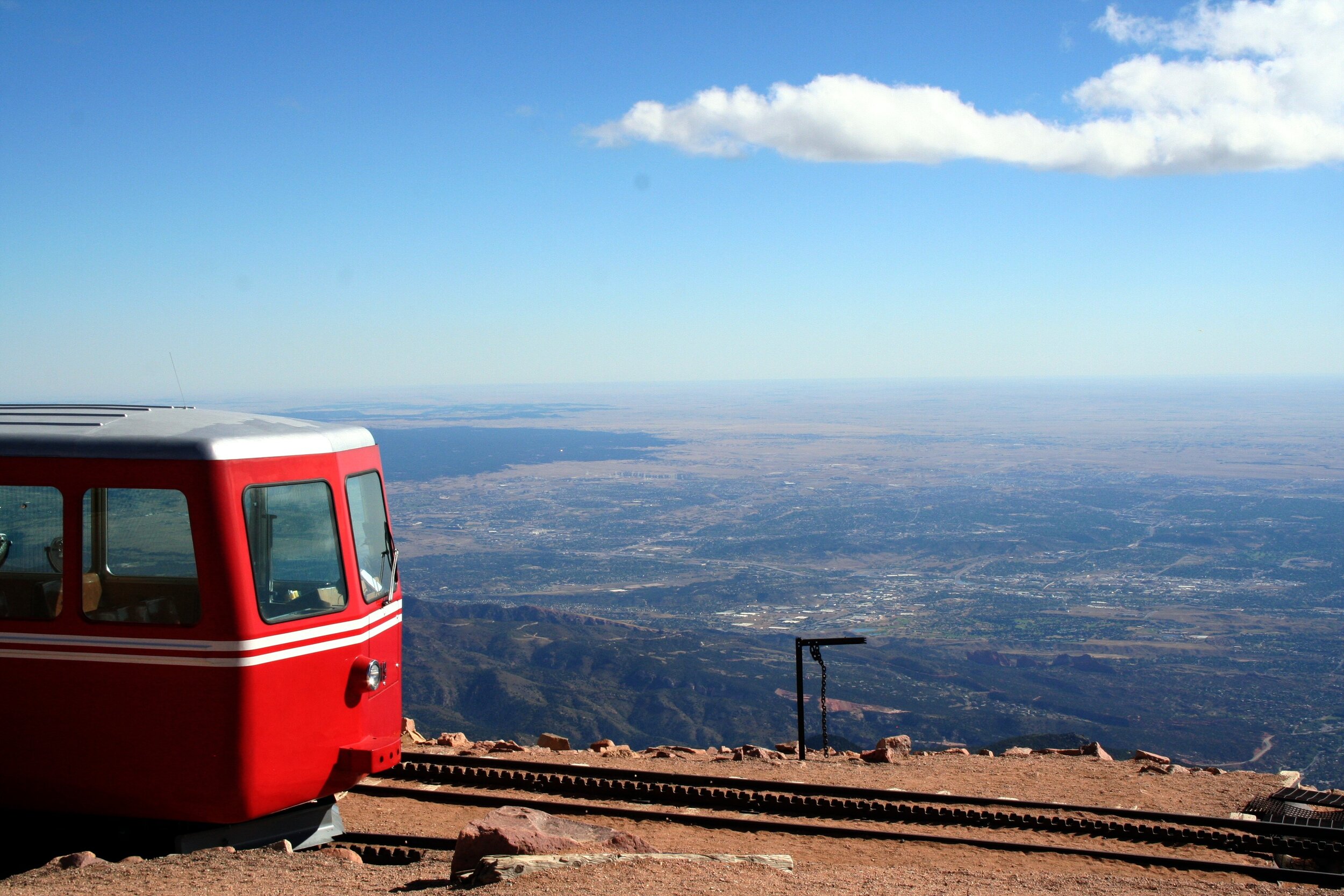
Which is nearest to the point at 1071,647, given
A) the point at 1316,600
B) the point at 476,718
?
the point at 1316,600

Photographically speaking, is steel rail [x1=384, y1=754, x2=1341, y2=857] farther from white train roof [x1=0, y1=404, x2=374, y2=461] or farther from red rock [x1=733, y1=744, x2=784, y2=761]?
white train roof [x1=0, y1=404, x2=374, y2=461]

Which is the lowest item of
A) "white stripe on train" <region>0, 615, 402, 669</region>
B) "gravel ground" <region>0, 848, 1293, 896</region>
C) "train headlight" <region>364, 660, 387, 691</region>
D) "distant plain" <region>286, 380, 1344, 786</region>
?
"distant plain" <region>286, 380, 1344, 786</region>

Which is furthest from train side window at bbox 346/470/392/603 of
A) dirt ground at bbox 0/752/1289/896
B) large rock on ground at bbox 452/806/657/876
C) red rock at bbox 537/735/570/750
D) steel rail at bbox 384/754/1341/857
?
red rock at bbox 537/735/570/750

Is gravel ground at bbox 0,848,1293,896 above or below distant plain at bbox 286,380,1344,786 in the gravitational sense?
above

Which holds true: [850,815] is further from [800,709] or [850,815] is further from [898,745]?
[898,745]

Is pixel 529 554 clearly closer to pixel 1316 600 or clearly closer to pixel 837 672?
pixel 837 672

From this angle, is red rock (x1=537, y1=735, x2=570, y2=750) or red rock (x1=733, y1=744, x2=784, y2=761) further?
red rock (x1=537, y1=735, x2=570, y2=750)

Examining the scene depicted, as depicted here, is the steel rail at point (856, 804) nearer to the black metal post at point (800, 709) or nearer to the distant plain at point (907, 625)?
the black metal post at point (800, 709)
